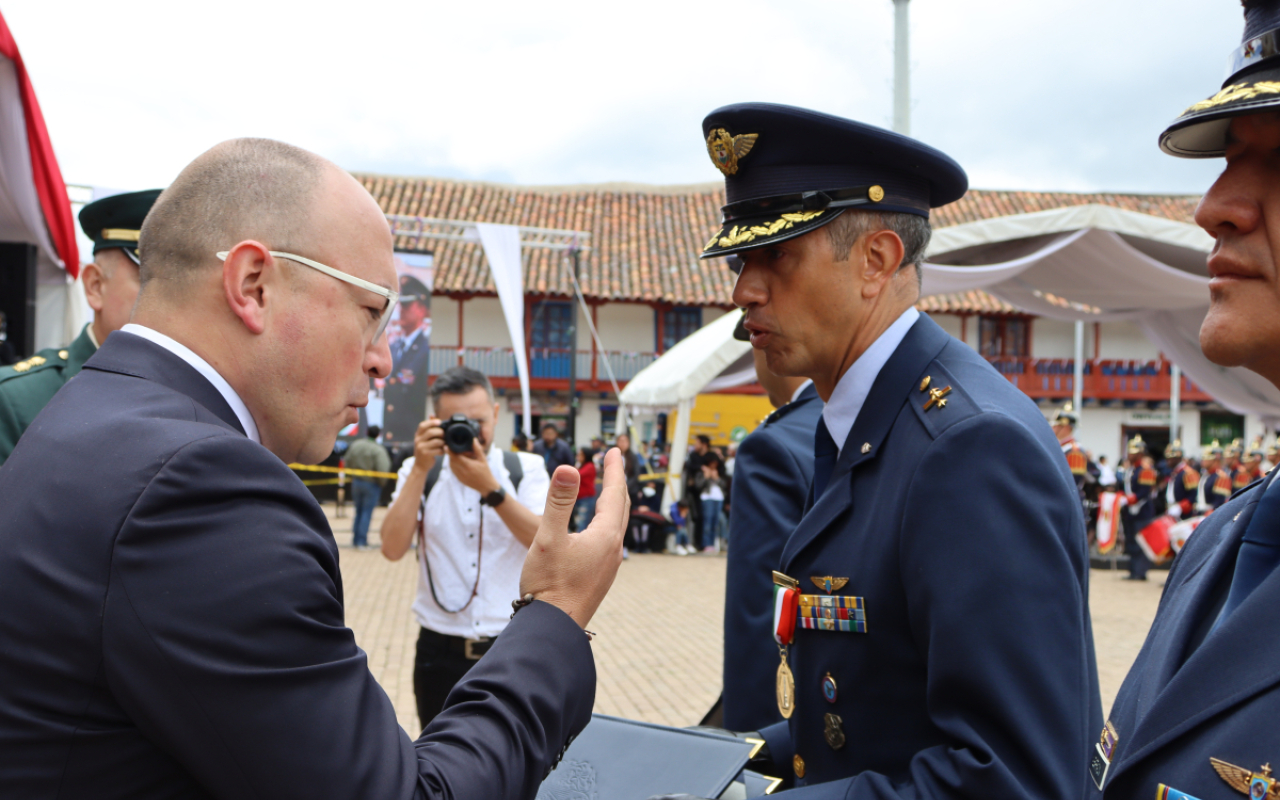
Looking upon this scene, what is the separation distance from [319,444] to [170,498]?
0.40 meters

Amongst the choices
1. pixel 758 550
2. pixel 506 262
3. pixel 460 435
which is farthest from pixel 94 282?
pixel 506 262

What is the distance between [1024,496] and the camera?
4.78 feet

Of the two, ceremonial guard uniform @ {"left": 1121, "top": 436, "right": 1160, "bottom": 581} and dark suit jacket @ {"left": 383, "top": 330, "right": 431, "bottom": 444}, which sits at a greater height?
dark suit jacket @ {"left": 383, "top": 330, "right": 431, "bottom": 444}

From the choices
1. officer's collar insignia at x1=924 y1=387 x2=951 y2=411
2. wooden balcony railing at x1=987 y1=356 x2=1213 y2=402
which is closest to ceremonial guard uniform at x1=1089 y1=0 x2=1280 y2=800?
officer's collar insignia at x1=924 y1=387 x2=951 y2=411

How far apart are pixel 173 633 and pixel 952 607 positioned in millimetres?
1079

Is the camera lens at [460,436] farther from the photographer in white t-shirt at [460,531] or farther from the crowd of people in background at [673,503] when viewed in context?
the crowd of people in background at [673,503]

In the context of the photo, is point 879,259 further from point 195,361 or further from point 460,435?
point 460,435

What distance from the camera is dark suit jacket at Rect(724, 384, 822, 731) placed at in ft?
8.34

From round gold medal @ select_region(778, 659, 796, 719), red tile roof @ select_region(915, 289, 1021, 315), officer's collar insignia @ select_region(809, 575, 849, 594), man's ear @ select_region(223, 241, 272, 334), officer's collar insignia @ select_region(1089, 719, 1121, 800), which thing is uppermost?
red tile roof @ select_region(915, 289, 1021, 315)

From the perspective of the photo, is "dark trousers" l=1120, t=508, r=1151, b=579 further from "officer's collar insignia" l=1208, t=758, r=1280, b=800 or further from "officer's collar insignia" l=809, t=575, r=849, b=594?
"officer's collar insignia" l=1208, t=758, r=1280, b=800

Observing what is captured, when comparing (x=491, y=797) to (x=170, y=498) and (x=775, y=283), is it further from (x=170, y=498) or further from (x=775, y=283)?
(x=775, y=283)

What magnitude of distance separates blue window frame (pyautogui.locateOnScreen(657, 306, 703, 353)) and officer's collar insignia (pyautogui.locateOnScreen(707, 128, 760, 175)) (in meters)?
26.9

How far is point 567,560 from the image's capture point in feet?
4.60

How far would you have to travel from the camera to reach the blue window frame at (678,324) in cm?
2908
